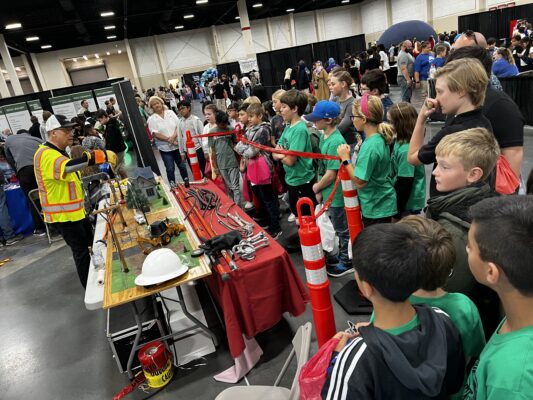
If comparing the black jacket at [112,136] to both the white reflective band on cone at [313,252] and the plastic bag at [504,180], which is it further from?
the plastic bag at [504,180]

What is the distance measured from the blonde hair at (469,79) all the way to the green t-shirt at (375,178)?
0.70 m

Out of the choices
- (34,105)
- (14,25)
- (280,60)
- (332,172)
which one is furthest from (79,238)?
(14,25)

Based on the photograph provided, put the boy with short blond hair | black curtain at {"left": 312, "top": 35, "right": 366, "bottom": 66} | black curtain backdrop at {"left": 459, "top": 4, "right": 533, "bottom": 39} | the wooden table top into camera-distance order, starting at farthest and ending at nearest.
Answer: black curtain at {"left": 312, "top": 35, "right": 366, "bottom": 66}
black curtain backdrop at {"left": 459, "top": 4, "right": 533, "bottom": 39}
the wooden table top
the boy with short blond hair

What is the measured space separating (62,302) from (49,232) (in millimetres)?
2503

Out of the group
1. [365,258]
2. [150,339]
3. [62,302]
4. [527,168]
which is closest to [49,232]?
[62,302]

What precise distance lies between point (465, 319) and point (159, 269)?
168cm

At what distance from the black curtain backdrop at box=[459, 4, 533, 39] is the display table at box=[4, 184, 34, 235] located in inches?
725

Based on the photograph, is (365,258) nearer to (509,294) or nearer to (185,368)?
(509,294)

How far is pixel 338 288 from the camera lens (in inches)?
130

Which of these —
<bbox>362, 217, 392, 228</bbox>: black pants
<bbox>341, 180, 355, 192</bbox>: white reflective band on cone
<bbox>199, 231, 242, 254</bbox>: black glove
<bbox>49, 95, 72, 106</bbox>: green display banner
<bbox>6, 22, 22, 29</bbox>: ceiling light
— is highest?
<bbox>6, 22, 22, 29</bbox>: ceiling light

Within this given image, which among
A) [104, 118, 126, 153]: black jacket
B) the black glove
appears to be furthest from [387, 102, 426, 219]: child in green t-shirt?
[104, 118, 126, 153]: black jacket

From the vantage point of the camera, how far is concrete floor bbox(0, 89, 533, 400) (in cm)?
262

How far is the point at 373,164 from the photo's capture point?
259 centimetres

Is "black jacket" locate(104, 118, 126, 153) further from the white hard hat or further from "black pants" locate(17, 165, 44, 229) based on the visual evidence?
the white hard hat
